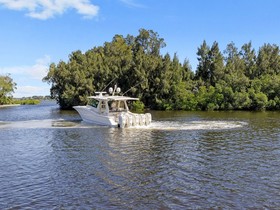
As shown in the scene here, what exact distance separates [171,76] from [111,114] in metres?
42.4

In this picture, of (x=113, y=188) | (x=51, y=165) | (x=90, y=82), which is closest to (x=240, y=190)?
(x=113, y=188)

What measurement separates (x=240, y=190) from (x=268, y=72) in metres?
78.1

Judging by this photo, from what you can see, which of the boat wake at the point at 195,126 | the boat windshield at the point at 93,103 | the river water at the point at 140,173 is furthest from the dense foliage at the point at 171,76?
the river water at the point at 140,173

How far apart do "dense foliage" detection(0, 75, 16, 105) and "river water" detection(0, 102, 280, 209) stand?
95308 millimetres

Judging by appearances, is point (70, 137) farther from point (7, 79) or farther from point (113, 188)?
point (7, 79)

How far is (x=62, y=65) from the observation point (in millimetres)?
80312

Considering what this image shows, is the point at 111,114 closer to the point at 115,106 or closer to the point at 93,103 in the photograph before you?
the point at 115,106

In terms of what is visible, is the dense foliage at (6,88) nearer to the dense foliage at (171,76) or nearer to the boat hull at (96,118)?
the dense foliage at (171,76)

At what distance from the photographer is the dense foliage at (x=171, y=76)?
68.7 metres

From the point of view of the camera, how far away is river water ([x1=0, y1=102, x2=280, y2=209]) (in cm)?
1077

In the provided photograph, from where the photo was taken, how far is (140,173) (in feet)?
46.8

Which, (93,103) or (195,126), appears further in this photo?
(93,103)

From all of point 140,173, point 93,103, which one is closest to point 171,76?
point 93,103

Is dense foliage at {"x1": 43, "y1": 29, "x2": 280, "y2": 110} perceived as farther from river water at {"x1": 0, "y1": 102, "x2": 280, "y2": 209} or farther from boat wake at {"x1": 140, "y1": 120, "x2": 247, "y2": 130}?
river water at {"x1": 0, "y1": 102, "x2": 280, "y2": 209}
